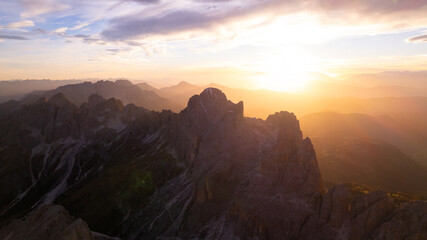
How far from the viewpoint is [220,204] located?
3976 inches

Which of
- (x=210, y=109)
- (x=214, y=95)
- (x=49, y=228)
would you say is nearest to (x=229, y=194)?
(x=49, y=228)

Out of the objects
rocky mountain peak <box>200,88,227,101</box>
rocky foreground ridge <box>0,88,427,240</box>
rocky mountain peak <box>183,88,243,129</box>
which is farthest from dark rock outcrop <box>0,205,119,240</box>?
rocky mountain peak <box>200,88,227,101</box>

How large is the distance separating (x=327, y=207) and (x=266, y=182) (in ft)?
80.5

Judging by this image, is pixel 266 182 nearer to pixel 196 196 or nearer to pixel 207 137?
Result: pixel 196 196

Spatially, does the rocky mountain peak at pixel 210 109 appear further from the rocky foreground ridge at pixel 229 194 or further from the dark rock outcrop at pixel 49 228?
the dark rock outcrop at pixel 49 228

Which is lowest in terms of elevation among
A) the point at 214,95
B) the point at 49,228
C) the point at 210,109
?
the point at 49,228

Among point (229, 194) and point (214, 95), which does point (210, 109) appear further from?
point (229, 194)

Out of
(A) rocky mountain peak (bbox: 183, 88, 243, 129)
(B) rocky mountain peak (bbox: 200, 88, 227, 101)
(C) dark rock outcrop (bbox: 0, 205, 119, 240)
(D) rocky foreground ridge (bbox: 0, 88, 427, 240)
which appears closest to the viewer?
(C) dark rock outcrop (bbox: 0, 205, 119, 240)

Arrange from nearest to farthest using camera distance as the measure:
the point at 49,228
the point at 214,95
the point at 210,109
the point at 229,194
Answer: the point at 49,228, the point at 229,194, the point at 210,109, the point at 214,95

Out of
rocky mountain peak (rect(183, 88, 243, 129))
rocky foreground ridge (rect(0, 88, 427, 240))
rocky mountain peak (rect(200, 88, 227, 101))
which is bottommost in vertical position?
rocky foreground ridge (rect(0, 88, 427, 240))

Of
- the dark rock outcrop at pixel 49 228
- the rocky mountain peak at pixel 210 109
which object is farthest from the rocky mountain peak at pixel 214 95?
the dark rock outcrop at pixel 49 228

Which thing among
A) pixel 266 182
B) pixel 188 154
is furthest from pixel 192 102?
Answer: pixel 266 182

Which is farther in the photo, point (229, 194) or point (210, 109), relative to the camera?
point (210, 109)

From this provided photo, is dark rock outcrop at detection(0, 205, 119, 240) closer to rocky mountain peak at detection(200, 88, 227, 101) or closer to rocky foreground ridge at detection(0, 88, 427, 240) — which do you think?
rocky foreground ridge at detection(0, 88, 427, 240)
